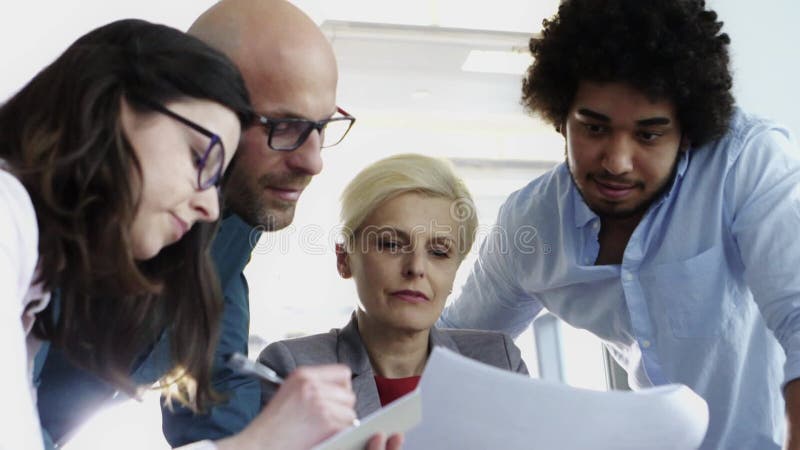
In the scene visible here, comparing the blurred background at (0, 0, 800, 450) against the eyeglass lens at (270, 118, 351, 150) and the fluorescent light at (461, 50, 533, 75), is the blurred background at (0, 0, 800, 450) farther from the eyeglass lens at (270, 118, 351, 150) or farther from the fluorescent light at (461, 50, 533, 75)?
the eyeglass lens at (270, 118, 351, 150)

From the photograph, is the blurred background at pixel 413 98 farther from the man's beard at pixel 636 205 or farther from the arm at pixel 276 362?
the man's beard at pixel 636 205

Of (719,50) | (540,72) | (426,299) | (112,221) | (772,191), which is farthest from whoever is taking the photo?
(540,72)

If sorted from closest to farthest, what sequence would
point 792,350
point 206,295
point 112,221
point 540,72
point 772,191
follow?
1. point 112,221
2. point 206,295
3. point 792,350
4. point 772,191
5. point 540,72

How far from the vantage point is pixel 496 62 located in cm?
388

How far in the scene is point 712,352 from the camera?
150cm

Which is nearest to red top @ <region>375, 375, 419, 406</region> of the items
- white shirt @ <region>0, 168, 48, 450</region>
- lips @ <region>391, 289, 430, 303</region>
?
lips @ <region>391, 289, 430, 303</region>

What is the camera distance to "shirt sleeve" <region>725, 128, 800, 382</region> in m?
1.32

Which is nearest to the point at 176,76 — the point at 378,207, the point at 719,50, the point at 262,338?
the point at 378,207

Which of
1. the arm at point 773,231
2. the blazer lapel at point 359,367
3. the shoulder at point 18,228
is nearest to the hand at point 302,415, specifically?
the shoulder at point 18,228

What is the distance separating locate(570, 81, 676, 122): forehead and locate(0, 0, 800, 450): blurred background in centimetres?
53

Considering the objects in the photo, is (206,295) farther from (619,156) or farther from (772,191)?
(772,191)

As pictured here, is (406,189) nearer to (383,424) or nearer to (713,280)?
(713,280)

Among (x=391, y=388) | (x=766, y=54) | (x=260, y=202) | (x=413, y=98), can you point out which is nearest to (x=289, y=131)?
(x=260, y=202)

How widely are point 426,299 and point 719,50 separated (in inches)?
28.2
